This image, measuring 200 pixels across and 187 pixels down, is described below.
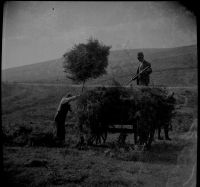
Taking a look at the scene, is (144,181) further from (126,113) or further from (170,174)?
(126,113)

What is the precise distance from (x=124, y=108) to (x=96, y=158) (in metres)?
1.55

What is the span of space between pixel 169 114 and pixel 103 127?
1817 mm

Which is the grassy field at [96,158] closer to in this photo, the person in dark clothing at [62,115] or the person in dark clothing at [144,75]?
the person in dark clothing at [62,115]

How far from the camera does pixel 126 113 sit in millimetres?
6934

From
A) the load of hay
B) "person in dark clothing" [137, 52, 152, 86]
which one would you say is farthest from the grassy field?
"person in dark clothing" [137, 52, 152, 86]

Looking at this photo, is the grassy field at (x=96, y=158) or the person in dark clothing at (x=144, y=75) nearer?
the grassy field at (x=96, y=158)

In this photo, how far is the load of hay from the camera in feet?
21.9

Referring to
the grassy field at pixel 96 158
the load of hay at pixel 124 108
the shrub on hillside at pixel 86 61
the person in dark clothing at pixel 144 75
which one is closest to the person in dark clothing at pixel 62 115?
the grassy field at pixel 96 158

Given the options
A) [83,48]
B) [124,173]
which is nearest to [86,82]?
[83,48]

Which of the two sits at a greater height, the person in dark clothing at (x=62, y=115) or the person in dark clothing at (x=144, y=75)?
the person in dark clothing at (x=144, y=75)

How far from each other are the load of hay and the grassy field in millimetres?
381

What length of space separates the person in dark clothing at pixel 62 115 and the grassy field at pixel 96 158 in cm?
18

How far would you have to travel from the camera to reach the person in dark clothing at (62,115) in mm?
7324

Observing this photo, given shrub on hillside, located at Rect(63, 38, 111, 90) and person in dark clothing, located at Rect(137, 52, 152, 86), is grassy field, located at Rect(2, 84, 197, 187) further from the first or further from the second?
person in dark clothing, located at Rect(137, 52, 152, 86)
